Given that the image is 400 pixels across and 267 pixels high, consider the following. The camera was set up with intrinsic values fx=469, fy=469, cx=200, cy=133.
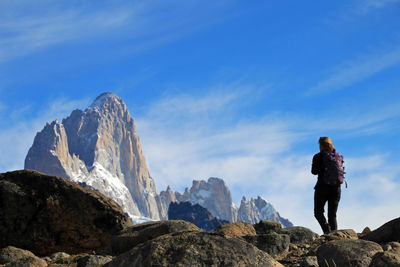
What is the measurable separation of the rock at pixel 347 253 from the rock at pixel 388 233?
266 cm

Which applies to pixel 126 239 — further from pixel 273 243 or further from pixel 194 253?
pixel 194 253

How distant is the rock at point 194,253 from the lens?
545 centimetres

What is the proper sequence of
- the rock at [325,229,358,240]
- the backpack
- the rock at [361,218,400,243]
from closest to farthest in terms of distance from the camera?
1. the rock at [361,218,400,243]
2. the rock at [325,229,358,240]
3. the backpack

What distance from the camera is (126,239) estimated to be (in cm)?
1118

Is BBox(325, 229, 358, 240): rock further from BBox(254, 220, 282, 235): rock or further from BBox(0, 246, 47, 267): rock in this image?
BBox(0, 246, 47, 267): rock

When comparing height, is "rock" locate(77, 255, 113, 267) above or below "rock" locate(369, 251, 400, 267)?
above

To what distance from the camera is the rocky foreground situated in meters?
5.66

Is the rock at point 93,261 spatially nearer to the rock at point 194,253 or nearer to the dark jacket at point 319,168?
the rock at point 194,253

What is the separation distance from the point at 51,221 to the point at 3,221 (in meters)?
1.46

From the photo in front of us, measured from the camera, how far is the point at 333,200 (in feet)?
46.1

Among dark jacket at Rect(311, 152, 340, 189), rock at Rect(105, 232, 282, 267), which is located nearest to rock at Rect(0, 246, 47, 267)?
rock at Rect(105, 232, 282, 267)

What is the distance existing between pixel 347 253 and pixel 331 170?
6645mm

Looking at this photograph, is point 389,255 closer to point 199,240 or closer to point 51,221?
point 199,240

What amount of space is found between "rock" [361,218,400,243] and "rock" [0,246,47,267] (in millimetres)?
7113
